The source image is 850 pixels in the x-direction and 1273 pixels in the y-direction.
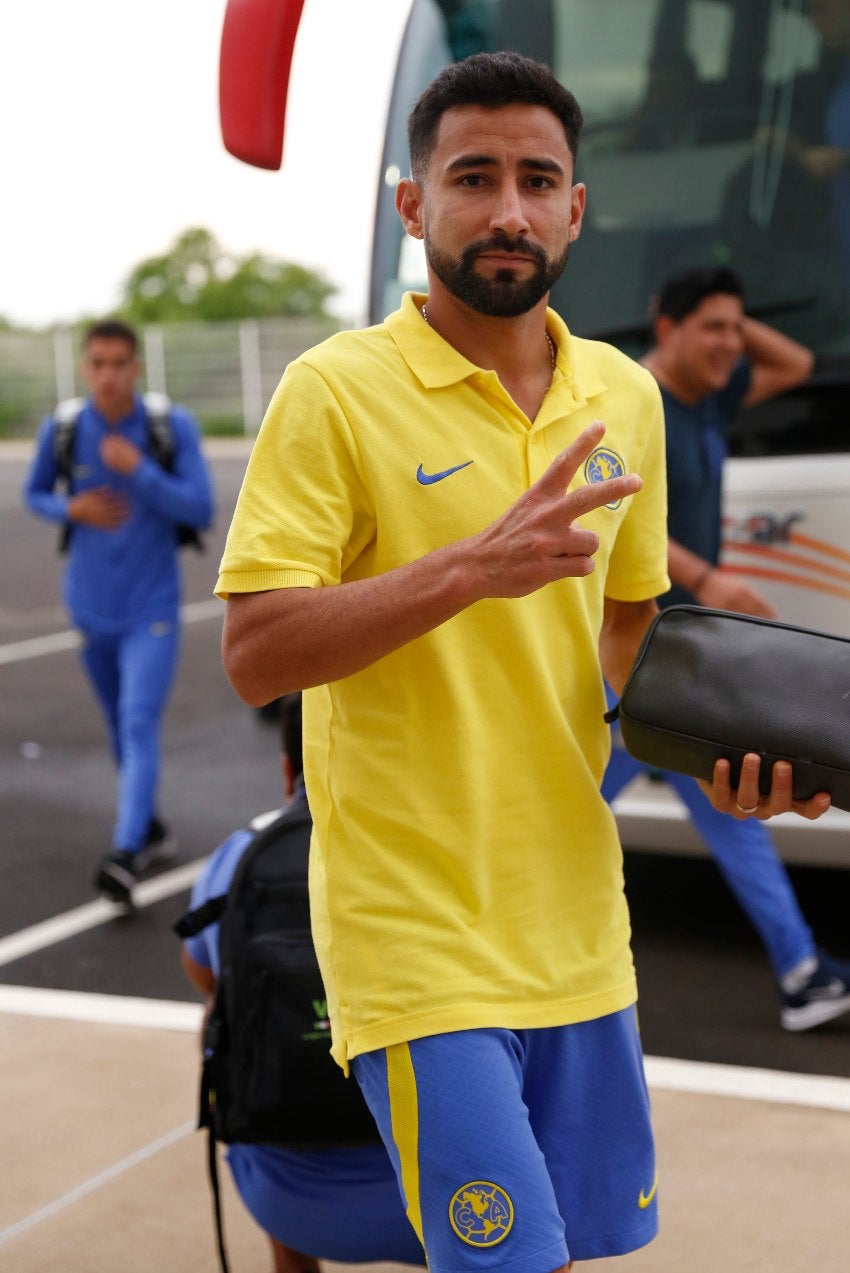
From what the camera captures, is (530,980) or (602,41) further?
(602,41)

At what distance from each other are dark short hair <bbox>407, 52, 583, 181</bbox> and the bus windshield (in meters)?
2.94

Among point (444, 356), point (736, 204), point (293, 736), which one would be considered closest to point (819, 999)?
point (293, 736)

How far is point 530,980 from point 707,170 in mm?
3662

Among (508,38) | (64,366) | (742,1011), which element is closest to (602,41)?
(508,38)

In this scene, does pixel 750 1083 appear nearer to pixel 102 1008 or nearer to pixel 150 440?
pixel 102 1008

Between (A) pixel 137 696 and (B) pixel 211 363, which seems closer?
(A) pixel 137 696

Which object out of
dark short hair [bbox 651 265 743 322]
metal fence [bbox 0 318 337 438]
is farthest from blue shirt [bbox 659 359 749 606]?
metal fence [bbox 0 318 337 438]

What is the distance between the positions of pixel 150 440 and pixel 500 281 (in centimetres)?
429

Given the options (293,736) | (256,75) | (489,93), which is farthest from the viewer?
(256,75)

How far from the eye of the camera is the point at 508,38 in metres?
5.52

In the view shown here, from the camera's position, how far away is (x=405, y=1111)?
2.25 meters

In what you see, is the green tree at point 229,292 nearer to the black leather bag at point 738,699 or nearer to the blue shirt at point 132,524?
the blue shirt at point 132,524

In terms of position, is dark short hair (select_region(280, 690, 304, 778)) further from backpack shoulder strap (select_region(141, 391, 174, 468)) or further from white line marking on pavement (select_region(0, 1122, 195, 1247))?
backpack shoulder strap (select_region(141, 391, 174, 468))

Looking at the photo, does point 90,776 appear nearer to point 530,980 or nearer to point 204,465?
point 204,465
